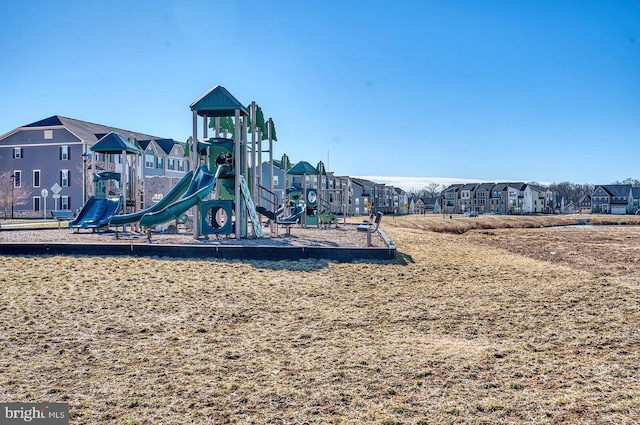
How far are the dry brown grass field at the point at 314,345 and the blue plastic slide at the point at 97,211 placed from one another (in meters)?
10.1

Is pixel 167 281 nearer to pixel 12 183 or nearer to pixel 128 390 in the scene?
pixel 128 390

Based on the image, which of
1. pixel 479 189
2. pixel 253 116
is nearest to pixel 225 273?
pixel 253 116

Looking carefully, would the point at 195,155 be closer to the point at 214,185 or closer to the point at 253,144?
the point at 214,185

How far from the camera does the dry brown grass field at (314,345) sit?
171 inches

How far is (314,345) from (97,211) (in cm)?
1828

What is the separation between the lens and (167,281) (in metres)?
9.44

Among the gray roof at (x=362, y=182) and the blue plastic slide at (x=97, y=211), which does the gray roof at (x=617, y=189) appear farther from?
the blue plastic slide at (x=97, y=211)

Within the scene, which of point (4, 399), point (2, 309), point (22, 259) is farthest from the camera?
point (22, 259)

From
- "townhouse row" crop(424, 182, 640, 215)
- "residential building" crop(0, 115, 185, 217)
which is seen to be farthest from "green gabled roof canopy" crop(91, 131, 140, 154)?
"townhouse row" crop(424, 182, 640, 215)

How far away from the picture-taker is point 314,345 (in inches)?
239

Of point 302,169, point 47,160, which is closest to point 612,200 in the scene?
point 302,169

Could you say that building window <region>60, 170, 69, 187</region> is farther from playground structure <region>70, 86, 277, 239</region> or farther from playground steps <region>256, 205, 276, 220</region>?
playground steps <region>256, 205, 276, 220</region>

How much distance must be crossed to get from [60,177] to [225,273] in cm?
4818

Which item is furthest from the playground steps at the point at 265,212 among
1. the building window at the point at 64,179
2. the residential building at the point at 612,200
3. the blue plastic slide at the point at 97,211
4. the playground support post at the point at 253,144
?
the residential building at the point at 612,200
